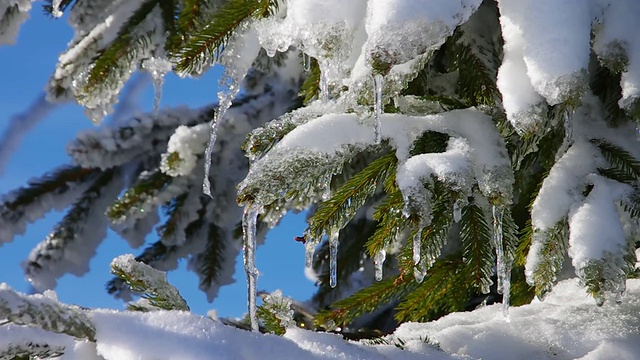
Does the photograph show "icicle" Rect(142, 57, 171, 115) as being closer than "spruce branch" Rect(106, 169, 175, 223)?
Yes

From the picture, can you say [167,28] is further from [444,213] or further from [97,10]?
[444,213]

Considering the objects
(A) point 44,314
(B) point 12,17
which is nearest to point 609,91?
(A) point 44,314

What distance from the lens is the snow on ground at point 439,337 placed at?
0.84 m

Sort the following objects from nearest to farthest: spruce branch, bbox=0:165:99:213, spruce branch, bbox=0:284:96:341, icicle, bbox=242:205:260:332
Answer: spruce branch, bbox=0:284:96:341 < icicle, bbox=242:205:260:332 < spruce branch, bbox=0:165:99:213

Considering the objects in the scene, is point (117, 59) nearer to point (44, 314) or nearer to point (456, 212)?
point (456, 212)

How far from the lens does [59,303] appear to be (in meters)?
0.85

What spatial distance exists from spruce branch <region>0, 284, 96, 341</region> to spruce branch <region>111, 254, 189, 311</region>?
249 mm

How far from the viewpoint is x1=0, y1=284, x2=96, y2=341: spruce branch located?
77 cm

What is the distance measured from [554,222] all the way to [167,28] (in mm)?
1527

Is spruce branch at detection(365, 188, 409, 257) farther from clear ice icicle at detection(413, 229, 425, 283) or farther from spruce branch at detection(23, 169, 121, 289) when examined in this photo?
spruce branch at detection(23, 169, 121, 289)

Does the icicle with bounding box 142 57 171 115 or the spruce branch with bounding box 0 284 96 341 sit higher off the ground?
the icicle with bounding box 142 57 171 115

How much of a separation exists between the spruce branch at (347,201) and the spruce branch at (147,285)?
0.30 meters

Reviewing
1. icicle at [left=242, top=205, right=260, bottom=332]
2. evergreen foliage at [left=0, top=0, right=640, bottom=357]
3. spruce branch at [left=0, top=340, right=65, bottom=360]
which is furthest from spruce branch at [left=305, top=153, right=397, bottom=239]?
spruce branch at [left=0, top=340, right=65, bottom=360]

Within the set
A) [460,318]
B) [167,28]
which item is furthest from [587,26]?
[167,28]
